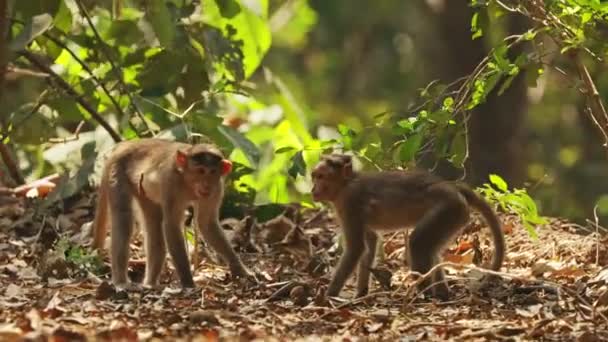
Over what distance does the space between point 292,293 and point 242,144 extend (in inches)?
101

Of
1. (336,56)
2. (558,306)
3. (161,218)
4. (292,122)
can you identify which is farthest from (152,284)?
(336,56)

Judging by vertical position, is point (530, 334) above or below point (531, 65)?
below

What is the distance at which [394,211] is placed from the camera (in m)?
8.80

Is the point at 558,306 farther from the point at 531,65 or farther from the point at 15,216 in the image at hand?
the point at 15,216

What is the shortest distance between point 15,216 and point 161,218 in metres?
1.93

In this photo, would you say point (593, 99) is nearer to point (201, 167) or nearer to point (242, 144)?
point (201, 167)

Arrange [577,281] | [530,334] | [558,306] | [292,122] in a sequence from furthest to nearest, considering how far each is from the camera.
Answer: [292,122]
[577,281]
[558,306]
[530,334]

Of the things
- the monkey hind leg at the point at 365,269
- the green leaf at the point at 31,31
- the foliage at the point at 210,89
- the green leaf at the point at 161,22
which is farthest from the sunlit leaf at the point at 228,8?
the monkey hind leg at the point at 365,269

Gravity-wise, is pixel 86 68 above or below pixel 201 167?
above

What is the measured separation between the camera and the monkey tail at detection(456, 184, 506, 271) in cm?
852

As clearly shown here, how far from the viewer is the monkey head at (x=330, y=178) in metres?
8.95

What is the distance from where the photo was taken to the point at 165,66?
11.0m

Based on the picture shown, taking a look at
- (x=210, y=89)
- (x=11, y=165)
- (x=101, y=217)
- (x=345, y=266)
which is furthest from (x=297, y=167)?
(x=11, y=165)

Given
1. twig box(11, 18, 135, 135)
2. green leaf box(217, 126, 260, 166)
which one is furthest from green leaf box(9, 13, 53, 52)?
green leaf box(217, 126, 260, 166)
